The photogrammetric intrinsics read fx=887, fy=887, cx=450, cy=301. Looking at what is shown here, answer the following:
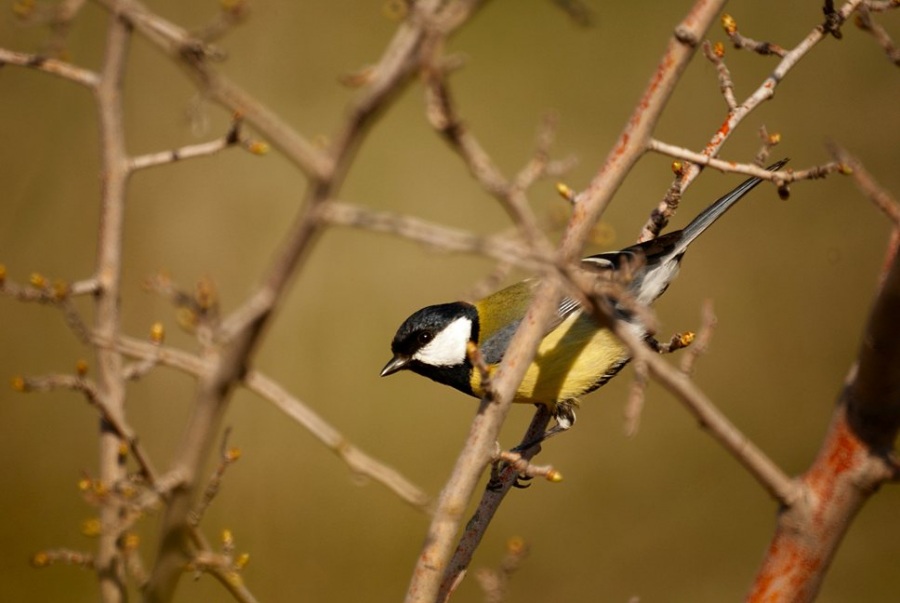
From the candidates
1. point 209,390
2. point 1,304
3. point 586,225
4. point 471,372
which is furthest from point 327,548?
point 209,390

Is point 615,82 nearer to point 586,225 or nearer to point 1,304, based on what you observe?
point 1,304

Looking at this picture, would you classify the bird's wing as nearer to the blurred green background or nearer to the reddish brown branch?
the blurred green background

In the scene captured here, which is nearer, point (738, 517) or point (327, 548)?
point (327, 548)

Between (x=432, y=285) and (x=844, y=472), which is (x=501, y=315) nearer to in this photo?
(x=432, y=285)

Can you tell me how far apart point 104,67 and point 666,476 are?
2.65m

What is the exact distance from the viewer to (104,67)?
120cm

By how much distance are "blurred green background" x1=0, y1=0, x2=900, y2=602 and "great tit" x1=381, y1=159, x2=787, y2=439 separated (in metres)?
0.88

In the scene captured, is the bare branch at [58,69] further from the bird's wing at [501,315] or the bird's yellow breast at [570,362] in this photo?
the bird's wing at [501,315]

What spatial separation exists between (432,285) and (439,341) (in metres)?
1.03

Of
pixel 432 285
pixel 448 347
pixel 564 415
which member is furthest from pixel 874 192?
pixel 432 285

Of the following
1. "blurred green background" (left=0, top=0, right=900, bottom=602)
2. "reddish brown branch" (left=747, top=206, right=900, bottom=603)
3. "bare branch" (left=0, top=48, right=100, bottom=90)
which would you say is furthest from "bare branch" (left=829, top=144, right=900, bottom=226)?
"blurred green background" (left=0, top=0, right=900, bottom=602)

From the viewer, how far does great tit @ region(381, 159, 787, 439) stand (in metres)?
2.01

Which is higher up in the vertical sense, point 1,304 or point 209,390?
point 1,304

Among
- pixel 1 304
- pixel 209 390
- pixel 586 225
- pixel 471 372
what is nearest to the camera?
pixel 209 390
